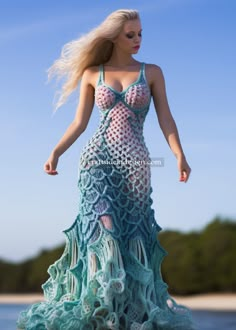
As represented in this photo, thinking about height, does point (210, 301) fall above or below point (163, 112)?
below

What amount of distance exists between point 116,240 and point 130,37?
1.65m

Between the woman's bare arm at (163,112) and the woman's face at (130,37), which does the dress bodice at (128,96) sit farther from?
the woman's face at (130,37)

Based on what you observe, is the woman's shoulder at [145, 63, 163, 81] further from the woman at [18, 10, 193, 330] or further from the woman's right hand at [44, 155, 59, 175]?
the woman's right hand at [44, 155, 59, 175]

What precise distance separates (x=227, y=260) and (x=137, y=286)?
13007mm

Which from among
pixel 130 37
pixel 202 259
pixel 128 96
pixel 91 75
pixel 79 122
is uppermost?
pixel 130 37

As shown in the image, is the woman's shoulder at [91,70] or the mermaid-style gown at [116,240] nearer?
the mermaid-style gown at [116,240]

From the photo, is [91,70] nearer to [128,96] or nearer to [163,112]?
[128,96]

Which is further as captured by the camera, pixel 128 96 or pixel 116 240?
pixel 128 96

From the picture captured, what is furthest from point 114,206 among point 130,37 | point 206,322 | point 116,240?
point 206,322

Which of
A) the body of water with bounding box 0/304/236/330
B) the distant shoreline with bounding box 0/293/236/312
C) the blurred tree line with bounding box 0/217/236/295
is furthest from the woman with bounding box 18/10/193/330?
the blurred tree line with bounding box 0/217/236/295

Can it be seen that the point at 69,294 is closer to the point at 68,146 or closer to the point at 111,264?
the point at 111,264

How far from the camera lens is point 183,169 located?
18.5 feet

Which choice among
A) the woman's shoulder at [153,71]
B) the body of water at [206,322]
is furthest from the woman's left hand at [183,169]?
the body of water at [206,322]

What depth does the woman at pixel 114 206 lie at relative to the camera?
5434 millimetres
